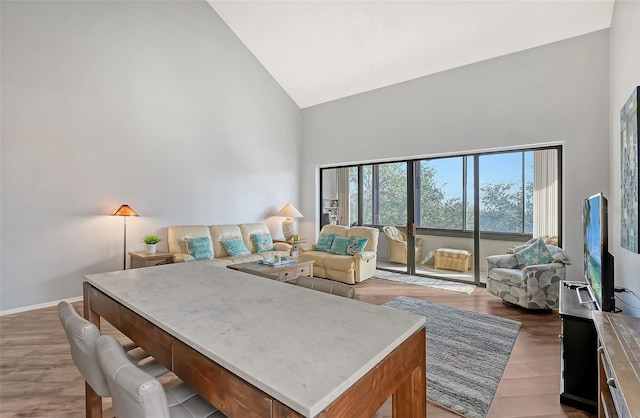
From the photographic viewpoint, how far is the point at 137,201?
455cm

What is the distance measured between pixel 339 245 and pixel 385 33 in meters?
3.35

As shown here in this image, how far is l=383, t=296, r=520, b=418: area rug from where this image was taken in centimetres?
203

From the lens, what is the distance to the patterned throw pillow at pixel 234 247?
4902mm

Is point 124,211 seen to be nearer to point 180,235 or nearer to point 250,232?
point 180,235

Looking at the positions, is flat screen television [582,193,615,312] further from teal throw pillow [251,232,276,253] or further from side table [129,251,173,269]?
side table [129,251,173,269]

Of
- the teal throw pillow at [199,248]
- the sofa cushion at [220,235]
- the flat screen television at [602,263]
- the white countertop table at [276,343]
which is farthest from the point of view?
the sofa cushion at [220,235]

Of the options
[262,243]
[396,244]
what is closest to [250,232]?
[262,243]

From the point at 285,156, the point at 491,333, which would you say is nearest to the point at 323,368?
the point at 491,333

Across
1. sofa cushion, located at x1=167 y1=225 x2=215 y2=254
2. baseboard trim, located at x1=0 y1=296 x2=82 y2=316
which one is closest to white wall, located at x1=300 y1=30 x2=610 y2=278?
sofa cushion, located at x1=167 y1=225 x2=215 y2=254

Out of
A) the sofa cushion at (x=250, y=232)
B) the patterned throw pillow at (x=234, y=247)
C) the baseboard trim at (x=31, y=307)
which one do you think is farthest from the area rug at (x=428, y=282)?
the baseboard trim at (x=31, y=307)

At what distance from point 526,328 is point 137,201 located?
17.1ft

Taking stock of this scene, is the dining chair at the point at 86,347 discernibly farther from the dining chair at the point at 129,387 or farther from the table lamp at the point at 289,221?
the table lamp at the point at 289,221

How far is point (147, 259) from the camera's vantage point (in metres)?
4.12

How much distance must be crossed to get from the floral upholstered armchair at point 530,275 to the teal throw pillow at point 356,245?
1.83m
